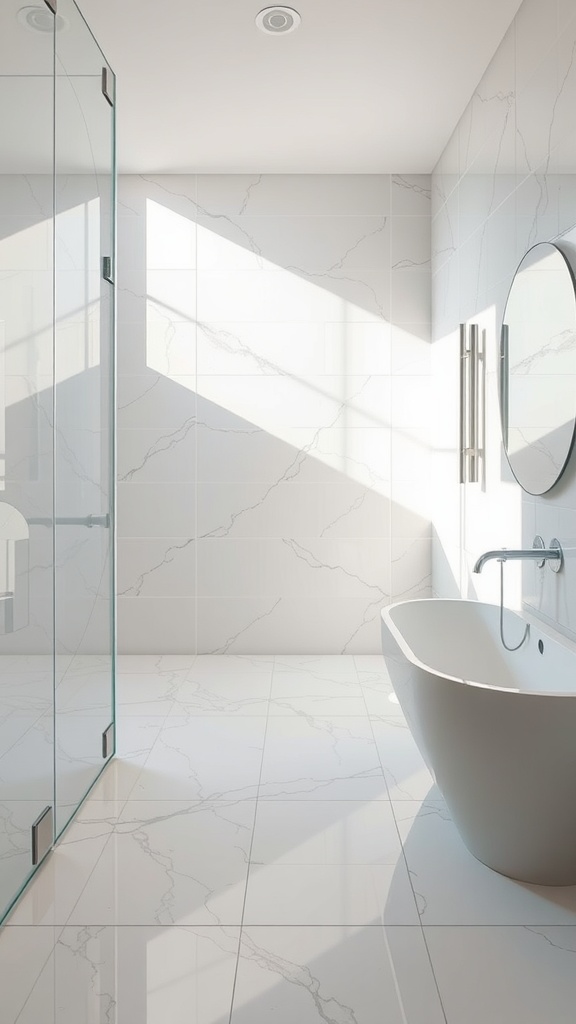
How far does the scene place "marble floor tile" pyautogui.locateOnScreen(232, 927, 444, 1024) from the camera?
1700 millimetres

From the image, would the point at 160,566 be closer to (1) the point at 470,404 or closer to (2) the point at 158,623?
(2) the point at 158,623

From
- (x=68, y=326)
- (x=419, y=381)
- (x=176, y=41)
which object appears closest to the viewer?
(x=68, y=326)

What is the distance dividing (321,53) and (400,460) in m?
2.16

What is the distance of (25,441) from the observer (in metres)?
2.09

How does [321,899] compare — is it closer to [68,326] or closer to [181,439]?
[68,326]

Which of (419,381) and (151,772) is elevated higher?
(419,381)

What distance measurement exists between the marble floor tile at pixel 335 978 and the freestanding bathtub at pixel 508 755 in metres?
0.35

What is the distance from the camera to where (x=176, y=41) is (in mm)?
3250

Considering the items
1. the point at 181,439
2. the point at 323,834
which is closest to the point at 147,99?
the point at 181,439

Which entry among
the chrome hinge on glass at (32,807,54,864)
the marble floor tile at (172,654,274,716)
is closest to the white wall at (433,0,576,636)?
the marble floor tile at (172,654,274,716)

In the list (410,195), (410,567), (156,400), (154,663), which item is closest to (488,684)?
(410,567)

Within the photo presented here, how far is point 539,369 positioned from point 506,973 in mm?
1832

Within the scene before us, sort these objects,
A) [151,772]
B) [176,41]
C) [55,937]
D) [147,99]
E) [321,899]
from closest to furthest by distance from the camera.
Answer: [55,937]
[321,899]
[151,772]
[176,41]
[147,99]

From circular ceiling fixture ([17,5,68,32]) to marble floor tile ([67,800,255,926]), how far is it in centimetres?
219
